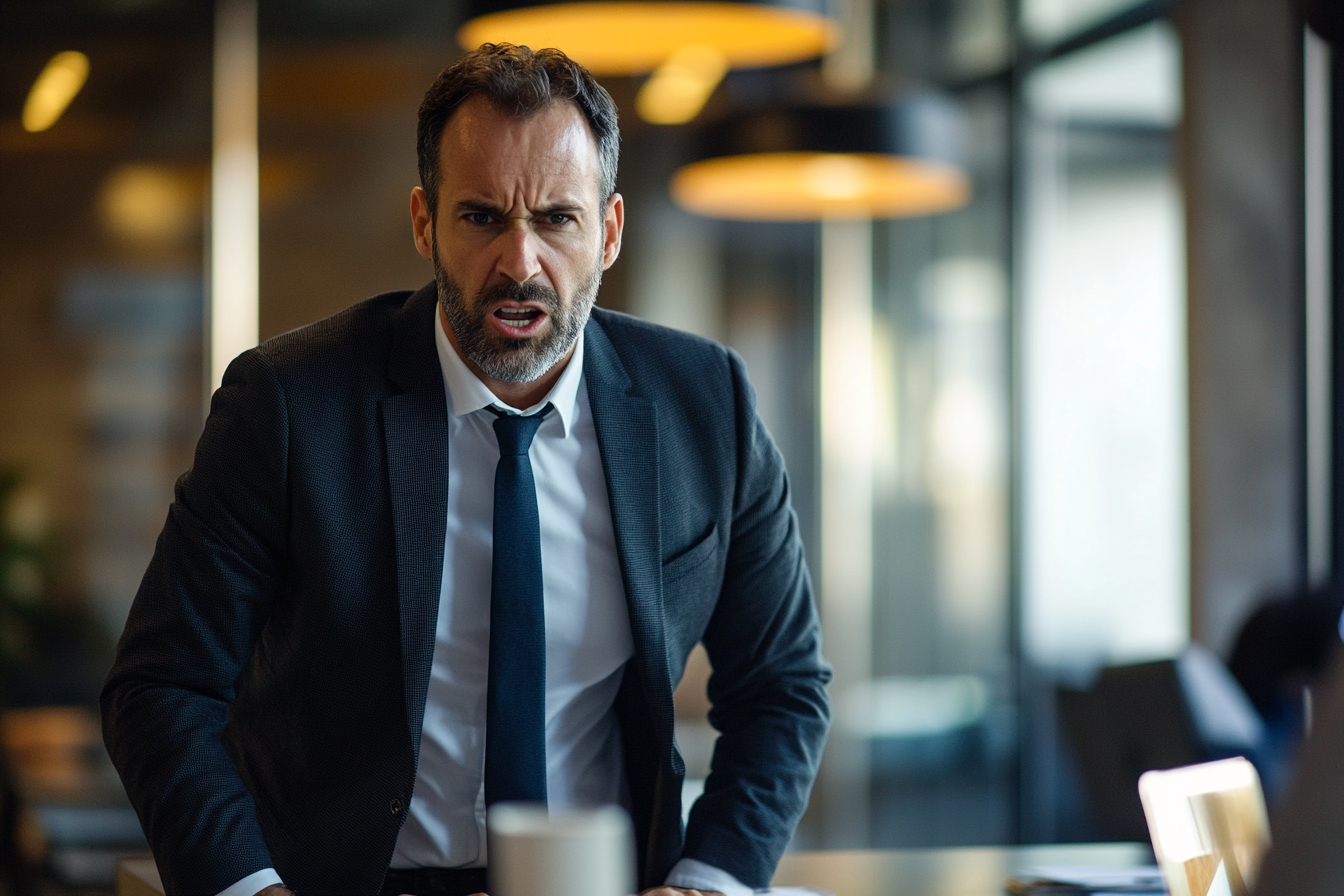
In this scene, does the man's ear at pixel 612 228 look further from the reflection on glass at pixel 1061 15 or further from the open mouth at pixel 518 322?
the reflection on glass at pixel 1061 15

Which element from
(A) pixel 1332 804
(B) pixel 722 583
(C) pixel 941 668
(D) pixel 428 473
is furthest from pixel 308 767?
(C) pixel 941 668

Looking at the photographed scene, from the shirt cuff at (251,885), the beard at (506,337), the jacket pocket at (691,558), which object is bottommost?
the shirt cuff at (251,885)

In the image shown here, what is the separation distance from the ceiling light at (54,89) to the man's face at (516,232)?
4.00m

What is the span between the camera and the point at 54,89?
16.7 ft

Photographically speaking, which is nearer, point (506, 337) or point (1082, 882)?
point (506, 337)

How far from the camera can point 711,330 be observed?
239 inches

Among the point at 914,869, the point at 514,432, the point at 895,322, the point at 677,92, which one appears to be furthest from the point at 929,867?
the point at 895,322

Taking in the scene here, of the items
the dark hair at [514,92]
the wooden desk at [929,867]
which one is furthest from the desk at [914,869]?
the dark hair at [514,92]

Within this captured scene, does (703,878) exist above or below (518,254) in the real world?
below

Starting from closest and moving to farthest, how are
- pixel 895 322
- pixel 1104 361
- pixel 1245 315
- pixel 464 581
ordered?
pixel 464 581, pixel 1245 315, pixel 1104 361, pixel 895 322

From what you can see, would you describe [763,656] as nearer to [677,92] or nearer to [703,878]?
[703,878]

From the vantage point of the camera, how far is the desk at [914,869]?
173 centimetres

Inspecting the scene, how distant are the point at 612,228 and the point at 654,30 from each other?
100 cm

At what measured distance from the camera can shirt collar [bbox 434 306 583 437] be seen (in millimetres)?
1711
